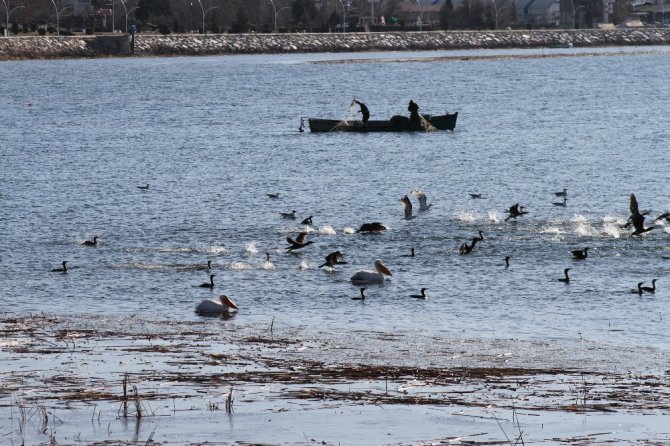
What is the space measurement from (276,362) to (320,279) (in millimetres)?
8294

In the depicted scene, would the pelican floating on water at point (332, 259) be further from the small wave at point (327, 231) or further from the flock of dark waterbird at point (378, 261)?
the small wave at point (327, 231)

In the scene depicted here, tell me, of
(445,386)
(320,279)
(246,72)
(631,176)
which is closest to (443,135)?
(631,176)

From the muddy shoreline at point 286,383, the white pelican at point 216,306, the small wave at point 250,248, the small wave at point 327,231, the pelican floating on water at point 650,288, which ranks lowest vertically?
the small wave at point 327,231

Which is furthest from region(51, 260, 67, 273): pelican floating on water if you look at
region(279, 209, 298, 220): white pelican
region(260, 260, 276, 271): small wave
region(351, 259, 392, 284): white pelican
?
region(279, 209, 298, 220): white pelican

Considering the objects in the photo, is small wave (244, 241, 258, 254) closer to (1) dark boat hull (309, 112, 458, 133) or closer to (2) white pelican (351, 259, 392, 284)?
(2) white pelican (351, 259, 392, 284)

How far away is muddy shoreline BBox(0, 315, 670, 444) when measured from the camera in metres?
13.5

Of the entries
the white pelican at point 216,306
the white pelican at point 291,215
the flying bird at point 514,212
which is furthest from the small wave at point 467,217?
the white pelican at point 216,306

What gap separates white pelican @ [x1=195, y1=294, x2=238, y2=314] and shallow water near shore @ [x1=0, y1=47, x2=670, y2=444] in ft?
1.22

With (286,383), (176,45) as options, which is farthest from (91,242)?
(176,45)

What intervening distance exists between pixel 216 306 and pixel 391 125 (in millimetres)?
45783

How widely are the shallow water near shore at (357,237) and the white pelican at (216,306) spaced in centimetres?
37

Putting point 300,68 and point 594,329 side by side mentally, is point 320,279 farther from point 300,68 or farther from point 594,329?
point 300,68

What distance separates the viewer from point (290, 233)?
104 feet

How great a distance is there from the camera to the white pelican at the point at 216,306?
21578mm
